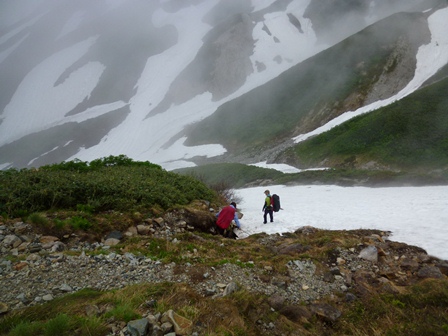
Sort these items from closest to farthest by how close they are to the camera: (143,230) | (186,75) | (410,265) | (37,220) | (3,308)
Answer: (3,308) → (410,265) → (37,220) → (143,230) → (186,75)

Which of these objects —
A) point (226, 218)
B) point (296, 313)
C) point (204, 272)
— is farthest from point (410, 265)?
point (226, 218)

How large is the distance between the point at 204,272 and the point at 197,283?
0.39 metres

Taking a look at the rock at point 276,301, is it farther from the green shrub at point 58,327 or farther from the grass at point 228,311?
the green shrub at point 58,327

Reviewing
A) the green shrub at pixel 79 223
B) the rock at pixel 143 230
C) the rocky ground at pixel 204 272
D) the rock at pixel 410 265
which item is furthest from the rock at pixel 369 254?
the green shrub at pixel 79 223

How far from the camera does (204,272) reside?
5.34m

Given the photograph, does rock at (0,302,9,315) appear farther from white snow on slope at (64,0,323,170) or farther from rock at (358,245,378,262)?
white snow on slope at (64,0,323,170)

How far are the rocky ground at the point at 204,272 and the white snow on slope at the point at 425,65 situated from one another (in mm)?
38365

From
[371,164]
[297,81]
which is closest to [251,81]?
→ [297,81]

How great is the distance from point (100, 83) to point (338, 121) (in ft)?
282

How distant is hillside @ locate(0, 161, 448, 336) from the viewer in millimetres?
3742

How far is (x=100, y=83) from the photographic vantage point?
95625 millimetres

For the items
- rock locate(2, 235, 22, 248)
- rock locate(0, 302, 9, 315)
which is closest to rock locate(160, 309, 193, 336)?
rock locate(0, 302, 9, 315)

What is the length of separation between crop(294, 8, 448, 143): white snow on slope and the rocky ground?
126 feet

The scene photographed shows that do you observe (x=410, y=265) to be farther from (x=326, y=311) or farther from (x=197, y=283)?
(x=197, y=283)
